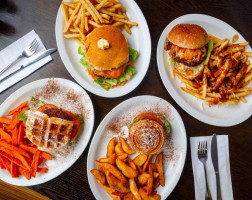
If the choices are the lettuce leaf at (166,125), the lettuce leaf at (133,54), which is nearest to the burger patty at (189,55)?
the lettuce leaf at (133,54)

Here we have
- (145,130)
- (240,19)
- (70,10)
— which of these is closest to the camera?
(145,130)

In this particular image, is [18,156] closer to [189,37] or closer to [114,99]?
[114,99]

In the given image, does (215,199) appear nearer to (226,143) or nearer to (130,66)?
(226,143)

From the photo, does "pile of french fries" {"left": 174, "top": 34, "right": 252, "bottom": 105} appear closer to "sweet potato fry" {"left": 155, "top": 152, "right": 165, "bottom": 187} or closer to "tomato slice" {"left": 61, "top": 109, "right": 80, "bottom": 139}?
"sweet potato fry" {"left": 155, "top": 152, "right": 165, "bottom": 187}

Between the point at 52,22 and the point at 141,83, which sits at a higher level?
the point at 52,22

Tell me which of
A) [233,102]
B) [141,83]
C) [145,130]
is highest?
[141,83]

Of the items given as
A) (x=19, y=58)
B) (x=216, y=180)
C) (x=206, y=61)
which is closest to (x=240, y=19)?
(x=206, y=61)
